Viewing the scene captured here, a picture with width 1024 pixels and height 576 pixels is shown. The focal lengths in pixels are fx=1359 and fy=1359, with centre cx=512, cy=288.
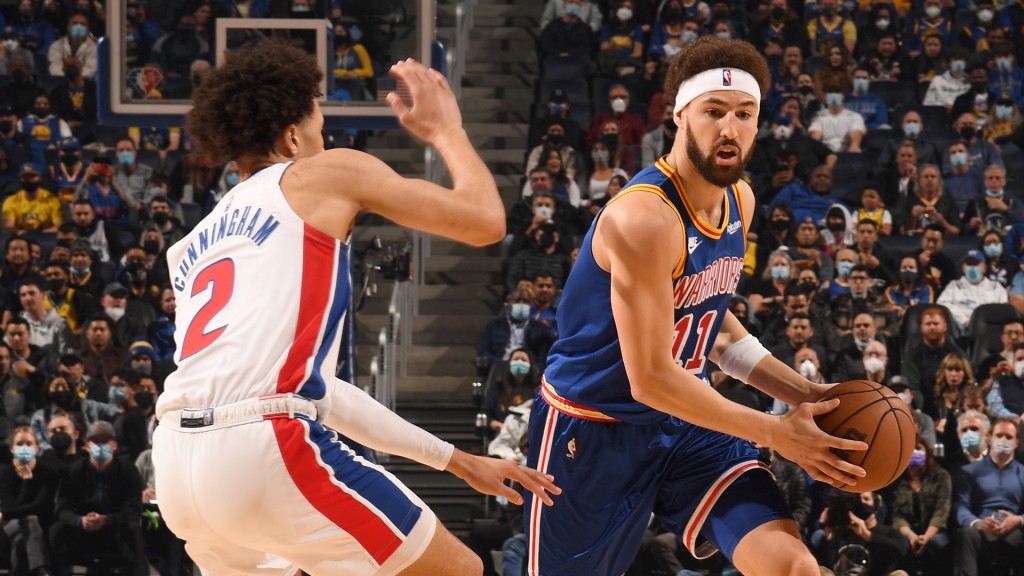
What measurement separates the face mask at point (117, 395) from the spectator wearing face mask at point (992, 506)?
638 cm

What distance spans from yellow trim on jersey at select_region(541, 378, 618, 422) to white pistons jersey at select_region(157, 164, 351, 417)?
1.26 metres

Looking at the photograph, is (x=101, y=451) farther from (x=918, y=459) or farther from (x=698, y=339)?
(x=698, y=339)

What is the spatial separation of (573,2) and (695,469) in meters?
11.8

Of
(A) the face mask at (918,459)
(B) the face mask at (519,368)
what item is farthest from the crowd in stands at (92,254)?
(A) the face mask at (918,459)

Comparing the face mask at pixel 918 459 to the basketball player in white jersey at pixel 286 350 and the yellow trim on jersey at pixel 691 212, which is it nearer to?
the yellow trim on jersey at pixel 691 212

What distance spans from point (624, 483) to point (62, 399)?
730 cm

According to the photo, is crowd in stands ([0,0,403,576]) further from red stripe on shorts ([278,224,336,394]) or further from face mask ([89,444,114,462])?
red stripe on shorts ([278,224,336,394])

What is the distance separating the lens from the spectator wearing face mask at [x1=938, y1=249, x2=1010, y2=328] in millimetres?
11875

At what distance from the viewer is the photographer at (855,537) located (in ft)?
30.0

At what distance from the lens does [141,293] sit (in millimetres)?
12320

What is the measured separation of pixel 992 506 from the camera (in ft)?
31.1

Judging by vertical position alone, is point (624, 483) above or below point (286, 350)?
below

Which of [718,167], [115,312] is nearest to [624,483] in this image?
[718,167]

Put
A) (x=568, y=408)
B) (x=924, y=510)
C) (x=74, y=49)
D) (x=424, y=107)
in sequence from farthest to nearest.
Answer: (x=74, y=49) → (x=924, y=510) → (x=568, y=408) → (x=424, y=107)
